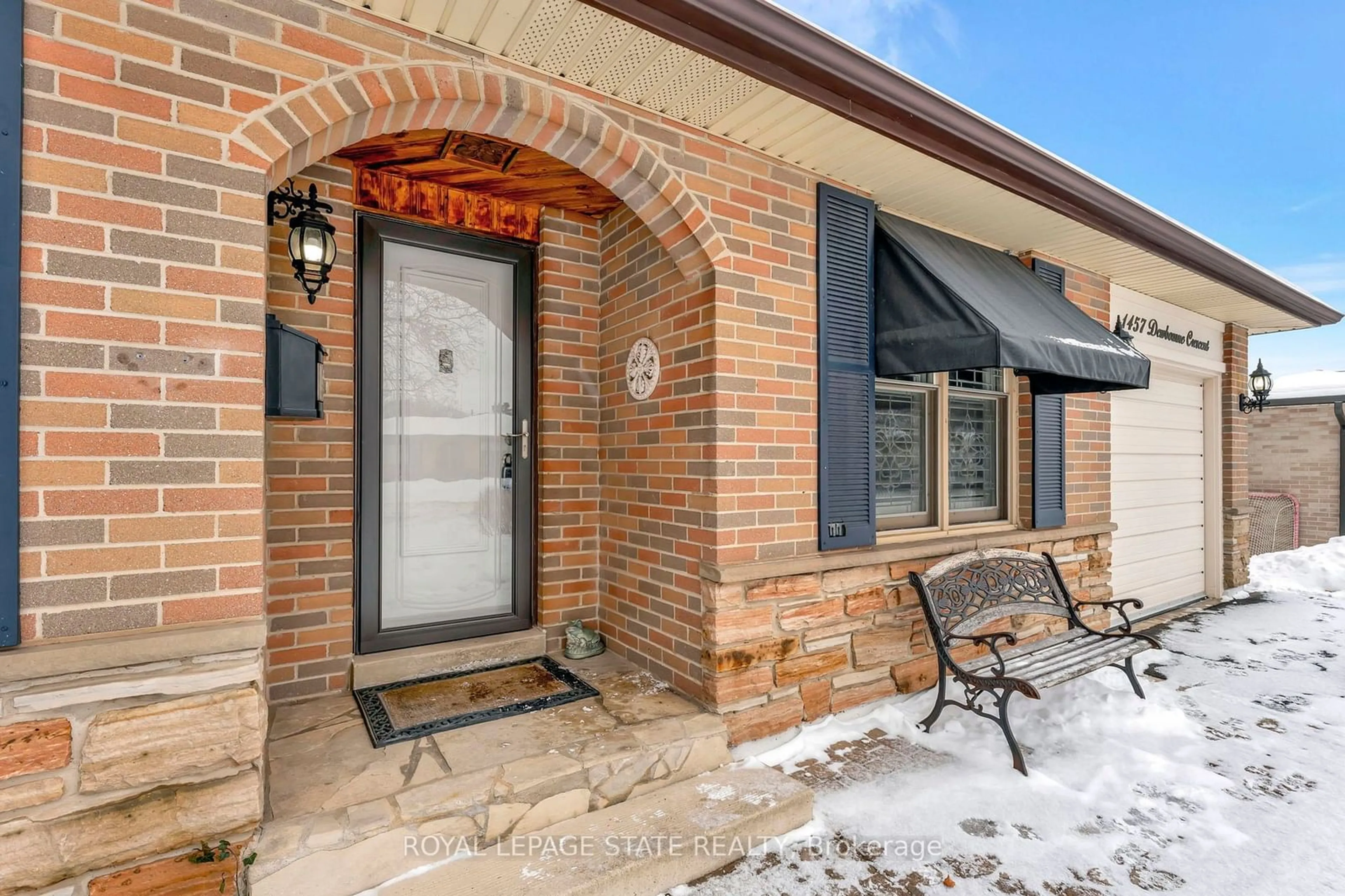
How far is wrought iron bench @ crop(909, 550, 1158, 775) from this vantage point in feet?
9.51

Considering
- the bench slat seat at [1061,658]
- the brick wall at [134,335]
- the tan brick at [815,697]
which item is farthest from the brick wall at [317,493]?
the bench slat seat at [1061,658]

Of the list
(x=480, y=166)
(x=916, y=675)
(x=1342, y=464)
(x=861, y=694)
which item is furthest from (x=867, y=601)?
(x=1342, y=464)

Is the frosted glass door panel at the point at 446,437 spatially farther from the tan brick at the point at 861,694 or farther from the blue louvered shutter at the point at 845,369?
the tan brick at the point at 861,694

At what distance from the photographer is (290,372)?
2176mm

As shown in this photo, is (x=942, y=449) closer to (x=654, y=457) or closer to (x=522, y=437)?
(x=654, y=457)

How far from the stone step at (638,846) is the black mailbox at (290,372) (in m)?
1.58

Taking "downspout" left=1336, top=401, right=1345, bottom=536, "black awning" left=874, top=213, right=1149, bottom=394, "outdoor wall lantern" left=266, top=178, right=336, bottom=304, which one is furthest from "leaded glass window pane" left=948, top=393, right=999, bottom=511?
"downspout" left=1336, top=401, right=1345, bottom=536

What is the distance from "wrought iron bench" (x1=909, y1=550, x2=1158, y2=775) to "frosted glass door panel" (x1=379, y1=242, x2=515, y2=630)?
2355 millimetres

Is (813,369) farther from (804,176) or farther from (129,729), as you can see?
(129,729)

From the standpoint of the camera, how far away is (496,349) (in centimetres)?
350

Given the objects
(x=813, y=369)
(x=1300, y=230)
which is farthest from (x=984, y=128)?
(x=1300, y=230)

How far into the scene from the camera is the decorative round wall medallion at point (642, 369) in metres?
3.24

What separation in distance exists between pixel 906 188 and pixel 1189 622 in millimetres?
4867

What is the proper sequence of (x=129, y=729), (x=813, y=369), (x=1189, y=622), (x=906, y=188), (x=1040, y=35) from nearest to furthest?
(x=129, y=729) < (x=813, y=369) < (x=906, y=188) < (x=1189, y=622) < (x=1040, y=35)
